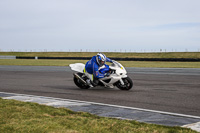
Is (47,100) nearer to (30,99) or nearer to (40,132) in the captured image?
(30,99)

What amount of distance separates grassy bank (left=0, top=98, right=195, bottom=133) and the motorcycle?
4.59 m

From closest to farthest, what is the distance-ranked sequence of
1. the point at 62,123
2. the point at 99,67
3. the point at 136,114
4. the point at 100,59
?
the point at 62,123, the point at 136,114, the point at 100,59, the point at 99,67

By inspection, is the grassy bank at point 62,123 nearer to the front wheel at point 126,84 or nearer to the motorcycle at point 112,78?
the motorcycle at point 112,78

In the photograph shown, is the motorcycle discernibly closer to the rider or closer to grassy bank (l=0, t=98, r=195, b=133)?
the rider

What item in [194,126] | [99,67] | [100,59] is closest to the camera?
[194,126]

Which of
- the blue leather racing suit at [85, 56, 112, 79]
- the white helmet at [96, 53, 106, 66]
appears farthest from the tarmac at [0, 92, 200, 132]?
the white helmet at [96, 53, 106, 66]

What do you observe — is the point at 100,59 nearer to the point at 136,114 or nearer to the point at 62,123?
the point at 136,114

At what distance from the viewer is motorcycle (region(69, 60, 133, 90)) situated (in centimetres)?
1147

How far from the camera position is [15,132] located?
16.8 feet

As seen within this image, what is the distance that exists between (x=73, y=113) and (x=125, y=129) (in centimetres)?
197

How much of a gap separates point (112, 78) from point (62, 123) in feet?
19.2

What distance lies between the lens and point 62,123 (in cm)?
582

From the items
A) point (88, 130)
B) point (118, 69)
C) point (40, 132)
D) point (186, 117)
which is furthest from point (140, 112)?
point (118, 69)

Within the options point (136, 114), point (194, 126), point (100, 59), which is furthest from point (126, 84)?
point (194, 126)
